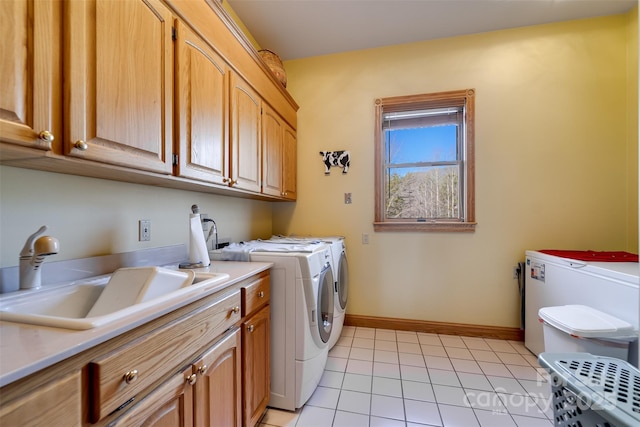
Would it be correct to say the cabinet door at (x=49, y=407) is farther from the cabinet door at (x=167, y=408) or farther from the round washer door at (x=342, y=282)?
the round washer door at (x=342, y=282)

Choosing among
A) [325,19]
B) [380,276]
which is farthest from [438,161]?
[325,19]

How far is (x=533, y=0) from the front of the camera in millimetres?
2150

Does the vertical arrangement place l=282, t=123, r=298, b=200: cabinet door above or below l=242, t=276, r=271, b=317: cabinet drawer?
above

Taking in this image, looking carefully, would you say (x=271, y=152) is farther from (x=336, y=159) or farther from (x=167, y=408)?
(x=167, y=408)

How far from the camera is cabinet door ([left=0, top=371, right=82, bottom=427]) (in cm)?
47

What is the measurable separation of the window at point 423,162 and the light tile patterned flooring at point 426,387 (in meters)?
1.10

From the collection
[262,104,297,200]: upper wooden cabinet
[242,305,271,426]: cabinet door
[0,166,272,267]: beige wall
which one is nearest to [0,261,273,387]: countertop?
[0,166,272,267]: beige wall

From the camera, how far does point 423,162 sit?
2727 millimetres

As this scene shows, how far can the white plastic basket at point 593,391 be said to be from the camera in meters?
0.82

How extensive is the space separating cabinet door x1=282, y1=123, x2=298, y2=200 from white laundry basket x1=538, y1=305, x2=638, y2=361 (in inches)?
87.8

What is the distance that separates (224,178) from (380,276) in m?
1.86

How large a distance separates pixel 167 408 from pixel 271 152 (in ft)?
6.10

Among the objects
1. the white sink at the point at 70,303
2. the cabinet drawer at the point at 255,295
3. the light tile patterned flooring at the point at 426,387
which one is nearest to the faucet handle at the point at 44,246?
the white sink at the point at 70,303

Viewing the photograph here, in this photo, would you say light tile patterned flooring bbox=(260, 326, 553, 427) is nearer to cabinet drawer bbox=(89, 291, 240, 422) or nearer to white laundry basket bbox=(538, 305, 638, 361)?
white laundry basket bbox=(538, 305, 638, 361)
